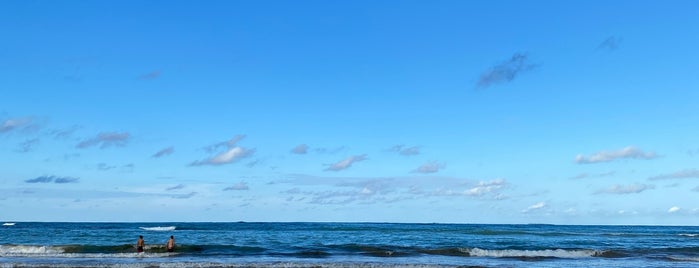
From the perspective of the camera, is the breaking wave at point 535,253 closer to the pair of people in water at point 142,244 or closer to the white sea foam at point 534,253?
the white sea foam at point 534,253

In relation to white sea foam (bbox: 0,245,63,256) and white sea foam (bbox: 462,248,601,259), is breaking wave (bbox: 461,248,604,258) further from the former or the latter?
white sea foam (bbox: 0,245,63,256)

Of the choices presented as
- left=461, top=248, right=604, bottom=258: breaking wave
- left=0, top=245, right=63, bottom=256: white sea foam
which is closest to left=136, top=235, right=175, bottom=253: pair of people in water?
left=0, top=245, right=63, bottom=256: white sea foam

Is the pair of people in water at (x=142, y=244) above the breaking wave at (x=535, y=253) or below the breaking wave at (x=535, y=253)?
above

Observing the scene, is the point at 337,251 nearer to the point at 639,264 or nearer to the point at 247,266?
the point at 247,266

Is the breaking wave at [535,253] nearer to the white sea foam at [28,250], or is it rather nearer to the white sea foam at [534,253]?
the white sea foam at [534,253]

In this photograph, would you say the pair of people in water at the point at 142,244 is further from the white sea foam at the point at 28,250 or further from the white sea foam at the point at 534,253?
the white sea foam at the point at 534,253

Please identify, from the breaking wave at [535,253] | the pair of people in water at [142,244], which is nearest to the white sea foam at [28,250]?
the pair of people in water at [142,244]

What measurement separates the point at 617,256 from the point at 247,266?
24.1 m

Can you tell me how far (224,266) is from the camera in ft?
99.7

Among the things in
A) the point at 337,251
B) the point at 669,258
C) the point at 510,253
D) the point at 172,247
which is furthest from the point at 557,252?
the point at 172,247

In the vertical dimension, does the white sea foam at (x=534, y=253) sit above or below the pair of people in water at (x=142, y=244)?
below

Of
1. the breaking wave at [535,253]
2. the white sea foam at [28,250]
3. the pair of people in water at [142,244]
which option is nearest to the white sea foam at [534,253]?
the breaking wave at [535,253]

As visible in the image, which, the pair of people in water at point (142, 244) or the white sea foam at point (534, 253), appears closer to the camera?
the pair of people in water at point (142, 244)

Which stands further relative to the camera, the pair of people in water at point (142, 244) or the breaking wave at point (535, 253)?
the breaking wave at point (535, 253)
